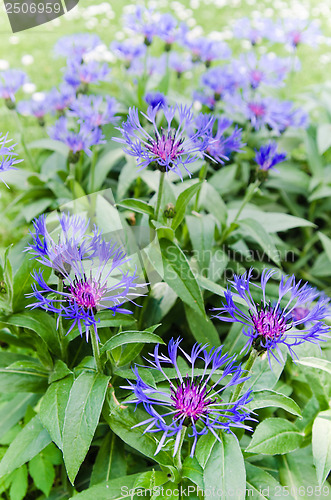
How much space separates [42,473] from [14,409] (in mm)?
341

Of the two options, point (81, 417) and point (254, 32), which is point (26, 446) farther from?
point (254, 32)

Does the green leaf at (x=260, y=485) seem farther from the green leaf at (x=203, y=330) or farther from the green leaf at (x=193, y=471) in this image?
the green leaf at (x=203, y=330)

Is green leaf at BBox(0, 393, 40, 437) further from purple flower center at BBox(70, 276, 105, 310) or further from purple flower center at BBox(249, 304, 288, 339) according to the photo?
purple flower center at BBox(249, 304, 288, 339)

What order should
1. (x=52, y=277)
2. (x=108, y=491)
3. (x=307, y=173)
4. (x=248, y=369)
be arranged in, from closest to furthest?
(x=248, y=369), (x=108, y=491), (x=52, y=277), (x=307, y=173)

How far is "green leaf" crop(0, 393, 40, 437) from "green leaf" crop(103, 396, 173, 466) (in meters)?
0.64

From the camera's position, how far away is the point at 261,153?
2.24 metres

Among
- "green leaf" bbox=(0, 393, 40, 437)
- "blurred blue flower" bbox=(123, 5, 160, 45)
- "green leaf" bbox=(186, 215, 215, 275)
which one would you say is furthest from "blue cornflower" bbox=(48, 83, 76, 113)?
"green leaf" bbox=(0, 393, 40, 437)

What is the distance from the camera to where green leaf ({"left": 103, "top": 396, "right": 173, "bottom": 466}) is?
1556mm

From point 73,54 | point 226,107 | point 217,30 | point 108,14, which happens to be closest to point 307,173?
point 226,107

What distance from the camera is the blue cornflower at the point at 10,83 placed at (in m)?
2.83

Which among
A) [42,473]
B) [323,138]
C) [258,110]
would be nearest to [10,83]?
[258,110]

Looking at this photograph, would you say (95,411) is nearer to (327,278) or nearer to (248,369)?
(248,369)

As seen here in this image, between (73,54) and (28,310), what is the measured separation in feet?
6.28

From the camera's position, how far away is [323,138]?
313cm
